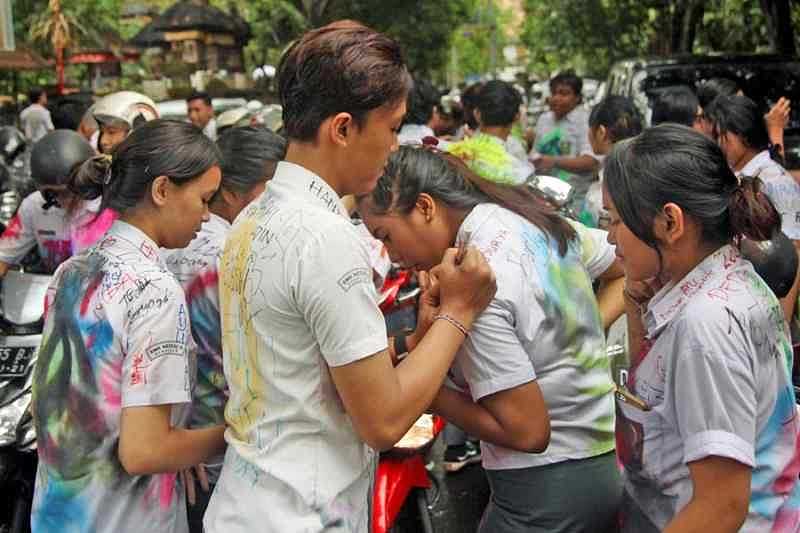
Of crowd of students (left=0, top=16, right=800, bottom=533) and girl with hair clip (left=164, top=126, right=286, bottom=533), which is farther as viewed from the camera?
girl with hair clip (left=164, top=126, right=286, bottom=533)

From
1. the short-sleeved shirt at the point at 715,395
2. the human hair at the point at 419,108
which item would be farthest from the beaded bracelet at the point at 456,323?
the human hair at the point at 419,108

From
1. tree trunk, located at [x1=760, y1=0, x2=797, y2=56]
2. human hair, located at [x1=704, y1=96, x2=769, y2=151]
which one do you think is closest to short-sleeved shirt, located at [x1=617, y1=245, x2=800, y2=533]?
human hair, located at [x1=704, y1=96, x2=769, y2=151]

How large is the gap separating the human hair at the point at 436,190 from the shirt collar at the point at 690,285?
48 cm

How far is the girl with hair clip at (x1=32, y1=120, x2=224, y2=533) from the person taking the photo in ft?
6.64

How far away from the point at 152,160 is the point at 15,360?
1.73 meters

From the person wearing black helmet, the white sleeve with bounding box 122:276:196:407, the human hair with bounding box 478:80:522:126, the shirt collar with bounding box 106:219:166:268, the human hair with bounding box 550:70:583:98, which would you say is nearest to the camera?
the white sleeve with bounding box 122:276:196:407

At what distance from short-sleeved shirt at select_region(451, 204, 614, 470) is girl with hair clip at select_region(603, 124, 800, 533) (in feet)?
0.61

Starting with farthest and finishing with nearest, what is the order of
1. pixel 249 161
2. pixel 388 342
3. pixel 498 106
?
pixel 498 106
pixel 249 161
pixel 388 342

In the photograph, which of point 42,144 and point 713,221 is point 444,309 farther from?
point 42,144

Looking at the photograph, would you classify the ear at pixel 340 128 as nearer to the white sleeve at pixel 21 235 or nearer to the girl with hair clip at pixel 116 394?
the girl with hair clip at pixel 116 394

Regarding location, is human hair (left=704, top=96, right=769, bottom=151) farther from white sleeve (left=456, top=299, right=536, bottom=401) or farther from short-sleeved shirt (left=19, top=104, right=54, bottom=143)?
short-sleeved shirt (left=19, top=104, right=54, bottom=143)

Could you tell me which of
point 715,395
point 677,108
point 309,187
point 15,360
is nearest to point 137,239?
point 309,187

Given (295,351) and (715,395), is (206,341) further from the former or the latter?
(715,395)

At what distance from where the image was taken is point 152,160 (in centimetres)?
233
